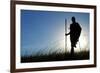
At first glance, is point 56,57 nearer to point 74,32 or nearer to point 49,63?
point 49,63

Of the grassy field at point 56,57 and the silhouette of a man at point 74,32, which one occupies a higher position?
the silhouette of a man at point 74,32

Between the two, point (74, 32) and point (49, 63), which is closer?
point (49, 63)

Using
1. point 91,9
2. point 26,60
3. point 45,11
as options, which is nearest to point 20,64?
point 26,60

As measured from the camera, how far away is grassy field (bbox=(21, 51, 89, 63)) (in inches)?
70.2

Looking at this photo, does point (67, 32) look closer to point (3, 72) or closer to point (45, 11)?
point (45, 11)

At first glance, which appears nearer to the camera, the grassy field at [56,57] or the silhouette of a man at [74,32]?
the grassy field at [56,57]

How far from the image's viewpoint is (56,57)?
1.87 m

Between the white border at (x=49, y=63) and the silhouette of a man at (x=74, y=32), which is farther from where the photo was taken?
the silhouette of a man at (x=74, y=32)

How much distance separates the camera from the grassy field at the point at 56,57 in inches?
70.2

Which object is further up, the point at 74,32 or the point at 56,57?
the point at 74,32

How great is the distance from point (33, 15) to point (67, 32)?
391mm

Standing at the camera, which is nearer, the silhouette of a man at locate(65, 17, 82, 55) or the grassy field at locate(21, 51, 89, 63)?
the grassy field at locate(21, 51, 89, 63)

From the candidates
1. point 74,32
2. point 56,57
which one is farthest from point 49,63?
point 74,32

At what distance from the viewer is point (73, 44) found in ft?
6.31
